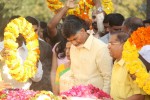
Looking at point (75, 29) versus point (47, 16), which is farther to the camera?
point (47, 16)

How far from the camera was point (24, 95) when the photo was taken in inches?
236

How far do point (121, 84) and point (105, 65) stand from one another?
0.48 m

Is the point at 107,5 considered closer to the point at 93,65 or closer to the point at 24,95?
the point at 93,65

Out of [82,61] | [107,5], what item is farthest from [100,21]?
[82,61]

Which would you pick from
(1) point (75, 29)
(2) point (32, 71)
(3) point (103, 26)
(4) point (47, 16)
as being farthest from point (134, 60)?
(4) point (47, 16)

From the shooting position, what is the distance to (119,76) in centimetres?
608

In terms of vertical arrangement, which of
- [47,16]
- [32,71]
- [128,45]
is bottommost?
[47,16]

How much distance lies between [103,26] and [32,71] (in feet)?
6.86

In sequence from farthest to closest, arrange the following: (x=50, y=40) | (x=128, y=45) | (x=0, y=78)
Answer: (x=50, y=40), (x=0, y=78), (x=128, y=45)

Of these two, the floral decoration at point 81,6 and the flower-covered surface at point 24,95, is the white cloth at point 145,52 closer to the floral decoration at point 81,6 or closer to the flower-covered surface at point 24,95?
the flower-covered surface at point 24,95

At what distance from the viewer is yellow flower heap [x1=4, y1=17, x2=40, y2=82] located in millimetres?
6453

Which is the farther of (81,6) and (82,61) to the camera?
(81,6)

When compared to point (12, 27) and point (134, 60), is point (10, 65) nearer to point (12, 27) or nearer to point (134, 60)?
point (12, 27)

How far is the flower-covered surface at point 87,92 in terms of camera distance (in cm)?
607
